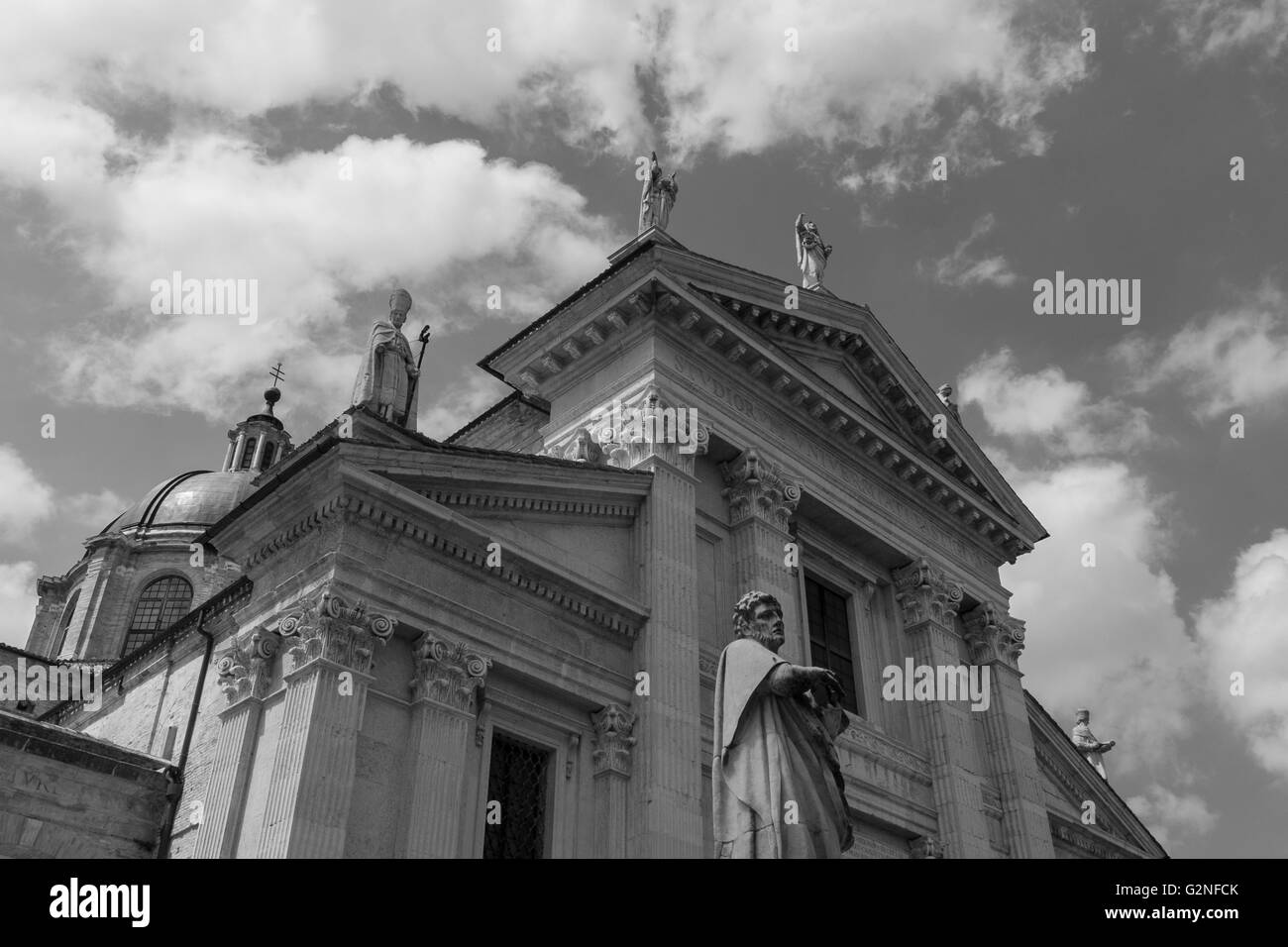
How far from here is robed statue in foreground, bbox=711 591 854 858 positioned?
6469mm

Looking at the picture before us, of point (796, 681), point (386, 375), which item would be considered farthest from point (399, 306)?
point (796, 681)

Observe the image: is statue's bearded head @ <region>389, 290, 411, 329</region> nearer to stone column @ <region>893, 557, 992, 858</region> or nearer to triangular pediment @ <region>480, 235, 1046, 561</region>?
triangular pediment @ <region>480, 235, 1046, 561</region>

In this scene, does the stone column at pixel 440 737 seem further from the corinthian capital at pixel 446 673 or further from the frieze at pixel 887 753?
the frieze at pixel 887 753

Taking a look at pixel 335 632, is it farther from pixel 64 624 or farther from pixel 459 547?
pixel 64 624

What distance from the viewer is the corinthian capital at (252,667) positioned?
12.3 metres

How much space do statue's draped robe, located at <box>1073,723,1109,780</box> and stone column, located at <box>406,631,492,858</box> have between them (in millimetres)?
20407

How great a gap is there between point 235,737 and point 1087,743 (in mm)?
23055

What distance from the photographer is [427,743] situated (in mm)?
12180

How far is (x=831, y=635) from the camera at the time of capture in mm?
19344

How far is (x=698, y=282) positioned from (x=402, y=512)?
7344 millimetres

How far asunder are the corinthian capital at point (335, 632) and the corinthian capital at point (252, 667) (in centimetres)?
21

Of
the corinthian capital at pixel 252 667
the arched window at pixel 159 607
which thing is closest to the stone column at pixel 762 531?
the corinthian capital at pixel 252 667
